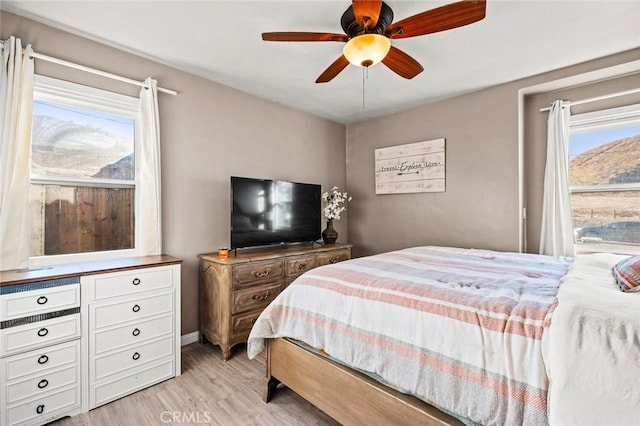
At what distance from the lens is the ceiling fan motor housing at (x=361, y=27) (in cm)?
171

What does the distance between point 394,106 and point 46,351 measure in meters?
3.90

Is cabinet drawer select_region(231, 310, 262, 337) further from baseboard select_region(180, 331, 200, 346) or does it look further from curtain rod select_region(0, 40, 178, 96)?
curtain rod select_region(0, 40, 178, 96)

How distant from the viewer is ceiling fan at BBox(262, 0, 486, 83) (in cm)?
148

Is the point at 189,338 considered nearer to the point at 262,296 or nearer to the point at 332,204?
the point at 262,296

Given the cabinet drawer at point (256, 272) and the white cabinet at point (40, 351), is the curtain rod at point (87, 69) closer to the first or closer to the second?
the white cabinet at point (40, 351)

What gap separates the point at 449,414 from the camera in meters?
1.14

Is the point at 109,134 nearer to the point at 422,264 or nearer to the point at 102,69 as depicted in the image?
the point at 102,69

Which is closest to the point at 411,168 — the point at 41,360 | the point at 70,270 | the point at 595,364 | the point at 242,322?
the point at 242,322

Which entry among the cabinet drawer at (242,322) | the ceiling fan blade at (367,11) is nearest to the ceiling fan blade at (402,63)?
the ceiling fan blade at (367,11)

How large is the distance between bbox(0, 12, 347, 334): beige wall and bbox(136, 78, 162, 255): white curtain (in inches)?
5.4

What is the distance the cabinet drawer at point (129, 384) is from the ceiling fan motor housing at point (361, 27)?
2.62 metres

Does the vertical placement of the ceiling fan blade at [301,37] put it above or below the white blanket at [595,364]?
above

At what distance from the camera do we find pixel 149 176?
2496mm

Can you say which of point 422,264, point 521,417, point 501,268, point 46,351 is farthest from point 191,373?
point 501,268
